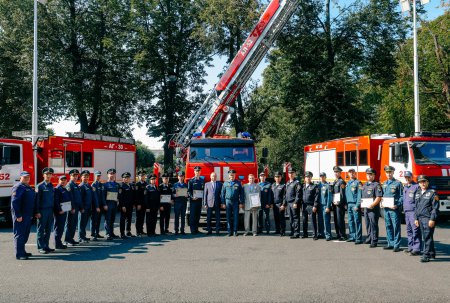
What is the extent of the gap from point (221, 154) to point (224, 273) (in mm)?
6442

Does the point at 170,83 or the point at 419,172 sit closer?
the point at 419,172

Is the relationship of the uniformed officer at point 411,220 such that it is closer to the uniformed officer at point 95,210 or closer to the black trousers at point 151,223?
the black trousers at point 151,223

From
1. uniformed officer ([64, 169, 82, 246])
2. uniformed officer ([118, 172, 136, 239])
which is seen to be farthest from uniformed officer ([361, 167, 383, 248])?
uniformed officer ([64, 169, 82, 246])

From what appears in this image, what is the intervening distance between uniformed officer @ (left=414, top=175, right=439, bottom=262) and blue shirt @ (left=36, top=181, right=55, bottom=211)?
8.02 m

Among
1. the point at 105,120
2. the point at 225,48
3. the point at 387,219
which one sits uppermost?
the point at 225,48

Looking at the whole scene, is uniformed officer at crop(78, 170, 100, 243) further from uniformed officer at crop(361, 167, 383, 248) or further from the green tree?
the green tree

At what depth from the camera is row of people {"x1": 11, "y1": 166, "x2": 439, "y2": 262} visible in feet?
30.0

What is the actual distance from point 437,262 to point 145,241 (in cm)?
675

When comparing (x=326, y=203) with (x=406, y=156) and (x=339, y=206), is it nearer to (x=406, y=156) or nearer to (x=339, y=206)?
(x=339, y=206)

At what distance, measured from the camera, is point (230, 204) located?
1210cm

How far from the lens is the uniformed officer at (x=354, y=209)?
10641mm

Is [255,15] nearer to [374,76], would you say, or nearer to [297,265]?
[374,76]

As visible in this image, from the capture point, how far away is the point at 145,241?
1106 cm

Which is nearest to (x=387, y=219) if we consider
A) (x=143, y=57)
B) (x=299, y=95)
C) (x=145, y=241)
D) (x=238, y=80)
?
(x=145, y=241)
